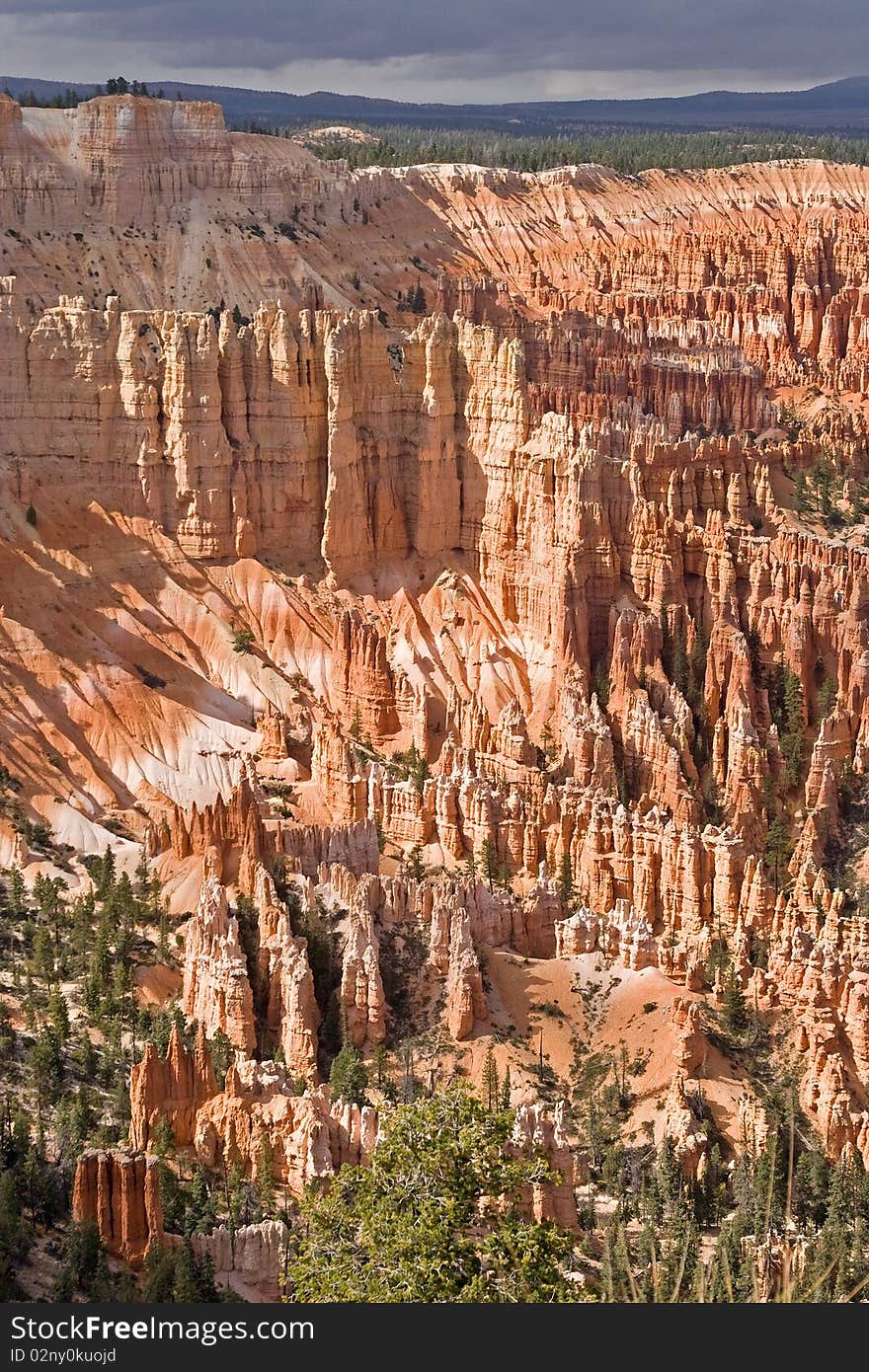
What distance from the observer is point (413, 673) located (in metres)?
83.2

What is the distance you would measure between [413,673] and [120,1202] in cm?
4114

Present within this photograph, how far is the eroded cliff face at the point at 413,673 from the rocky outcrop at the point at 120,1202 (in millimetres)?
233

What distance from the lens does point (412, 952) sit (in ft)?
199

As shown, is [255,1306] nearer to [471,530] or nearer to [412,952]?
[412,952]

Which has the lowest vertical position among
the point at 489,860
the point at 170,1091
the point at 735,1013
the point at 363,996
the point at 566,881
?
the point at 735,1013

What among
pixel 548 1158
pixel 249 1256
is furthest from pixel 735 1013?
pixel 249 1256

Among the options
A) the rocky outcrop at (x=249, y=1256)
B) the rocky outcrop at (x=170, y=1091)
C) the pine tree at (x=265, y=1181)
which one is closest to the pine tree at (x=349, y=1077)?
the pine tree at (x=265, y=1181)

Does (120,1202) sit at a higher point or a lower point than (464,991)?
higher

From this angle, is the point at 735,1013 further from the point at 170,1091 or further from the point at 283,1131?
the point at 170,1091

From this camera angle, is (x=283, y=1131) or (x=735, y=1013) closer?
(x=283, y=1131)

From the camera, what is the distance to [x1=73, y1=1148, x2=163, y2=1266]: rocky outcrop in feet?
144

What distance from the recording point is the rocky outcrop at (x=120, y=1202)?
1734 inches

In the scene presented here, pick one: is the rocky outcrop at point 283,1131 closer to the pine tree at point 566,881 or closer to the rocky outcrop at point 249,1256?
the rocky outcrop at point 249,1256

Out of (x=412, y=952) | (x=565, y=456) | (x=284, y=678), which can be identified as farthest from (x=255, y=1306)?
(x=565, y=456)
